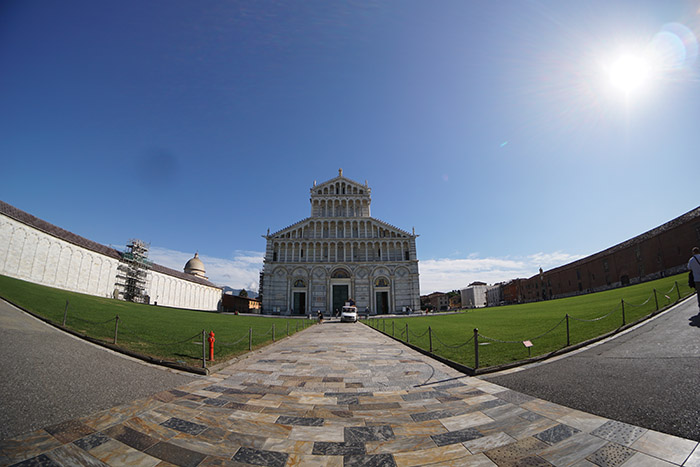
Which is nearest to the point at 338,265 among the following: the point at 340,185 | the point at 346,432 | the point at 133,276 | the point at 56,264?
the point at 340,185

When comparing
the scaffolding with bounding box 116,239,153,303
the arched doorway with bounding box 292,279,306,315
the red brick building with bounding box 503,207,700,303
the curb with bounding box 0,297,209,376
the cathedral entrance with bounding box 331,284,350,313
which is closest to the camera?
the curb with bounding box 0,297,209,376

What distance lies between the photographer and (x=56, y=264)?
33562mm

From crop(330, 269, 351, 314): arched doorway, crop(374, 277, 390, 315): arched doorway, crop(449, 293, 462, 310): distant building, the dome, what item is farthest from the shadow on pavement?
crop(449, 293, 462, 310): distant building

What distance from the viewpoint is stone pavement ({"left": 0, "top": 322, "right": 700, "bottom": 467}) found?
10.5 feet

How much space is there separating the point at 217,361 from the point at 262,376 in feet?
6.43

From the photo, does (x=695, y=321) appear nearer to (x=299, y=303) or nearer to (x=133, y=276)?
(x=299, y=303)

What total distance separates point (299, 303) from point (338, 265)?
8786 mm

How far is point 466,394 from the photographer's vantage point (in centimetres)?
550

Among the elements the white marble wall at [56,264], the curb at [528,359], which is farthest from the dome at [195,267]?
the curb at [528,359]

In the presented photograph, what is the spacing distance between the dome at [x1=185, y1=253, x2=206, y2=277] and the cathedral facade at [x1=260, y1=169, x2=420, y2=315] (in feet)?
99.2

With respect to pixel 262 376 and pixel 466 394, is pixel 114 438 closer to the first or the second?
pixel 262 376

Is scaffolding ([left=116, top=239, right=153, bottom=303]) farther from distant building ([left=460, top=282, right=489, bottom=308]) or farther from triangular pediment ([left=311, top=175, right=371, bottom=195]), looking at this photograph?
distant building ([left=460, top=282, right=489, bottom=308])

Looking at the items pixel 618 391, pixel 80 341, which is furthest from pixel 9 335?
pixel 618 391

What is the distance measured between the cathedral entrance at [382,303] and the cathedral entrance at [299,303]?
474 inches
